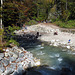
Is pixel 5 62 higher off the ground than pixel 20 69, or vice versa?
pixel 5 62

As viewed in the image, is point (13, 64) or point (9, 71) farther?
point (13, 64)

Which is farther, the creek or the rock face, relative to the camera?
the creek

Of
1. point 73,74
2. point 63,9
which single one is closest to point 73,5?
point 63,9

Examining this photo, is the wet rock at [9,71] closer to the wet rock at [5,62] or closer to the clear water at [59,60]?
the wet rock at [5,62]

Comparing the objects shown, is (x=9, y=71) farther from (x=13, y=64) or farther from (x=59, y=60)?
(x=59, y=60)

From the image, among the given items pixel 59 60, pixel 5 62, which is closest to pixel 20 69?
pixel 5 62

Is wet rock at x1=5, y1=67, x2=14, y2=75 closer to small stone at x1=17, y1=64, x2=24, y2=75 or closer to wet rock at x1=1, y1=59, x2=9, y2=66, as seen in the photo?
small stone at x1=17, y1=64, x2=24, y2=75

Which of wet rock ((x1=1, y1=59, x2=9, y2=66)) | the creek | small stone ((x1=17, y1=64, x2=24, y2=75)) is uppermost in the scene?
wet rock ((x1=1, y1=59, x2=9, y2=66))

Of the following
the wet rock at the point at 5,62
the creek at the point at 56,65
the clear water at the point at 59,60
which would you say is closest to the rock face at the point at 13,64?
the wet rock at the point at 5,62

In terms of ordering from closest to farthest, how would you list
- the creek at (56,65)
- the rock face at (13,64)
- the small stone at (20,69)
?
the rock face at (13,64) → the small stone at (20,69) → the creek at (56,65)

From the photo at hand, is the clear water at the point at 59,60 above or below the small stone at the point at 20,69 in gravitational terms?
below

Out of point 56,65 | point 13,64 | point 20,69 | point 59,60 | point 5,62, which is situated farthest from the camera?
point 59,60

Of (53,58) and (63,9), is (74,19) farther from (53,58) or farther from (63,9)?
(53,58)

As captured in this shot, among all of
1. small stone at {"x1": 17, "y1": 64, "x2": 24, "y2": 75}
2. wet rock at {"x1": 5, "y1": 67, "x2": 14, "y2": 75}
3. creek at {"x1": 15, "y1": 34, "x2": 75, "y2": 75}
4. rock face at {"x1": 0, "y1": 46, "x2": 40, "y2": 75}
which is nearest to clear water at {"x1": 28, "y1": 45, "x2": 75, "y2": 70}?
creek at {"x1": 15, "y1": 34, "x2": 75, "y2": 75}
